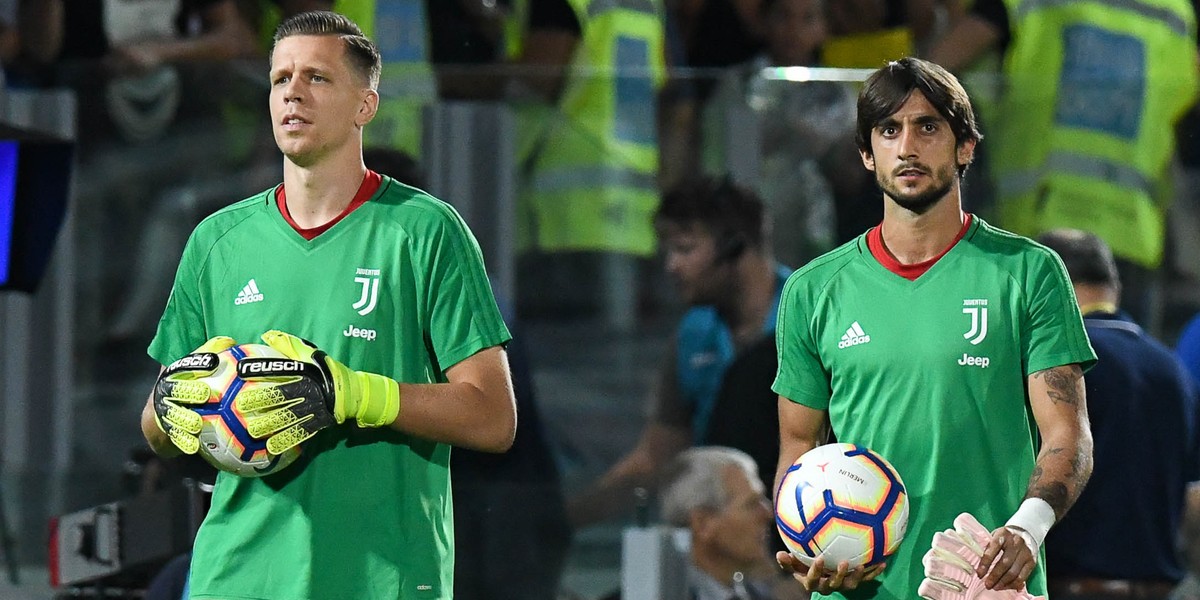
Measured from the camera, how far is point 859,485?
3.87 metres

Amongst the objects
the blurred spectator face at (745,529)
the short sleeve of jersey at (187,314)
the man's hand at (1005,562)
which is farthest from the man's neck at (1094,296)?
the short sleeve of jersey at (187,314)

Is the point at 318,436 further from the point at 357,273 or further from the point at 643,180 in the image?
the point at 643,180

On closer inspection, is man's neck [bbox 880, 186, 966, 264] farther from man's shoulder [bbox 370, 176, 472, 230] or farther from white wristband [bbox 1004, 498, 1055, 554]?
man's shoulder [bbox 370, 176, 472, 230]

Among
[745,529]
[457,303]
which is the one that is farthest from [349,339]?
[745,529]

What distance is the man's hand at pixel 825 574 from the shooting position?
388 centimetres

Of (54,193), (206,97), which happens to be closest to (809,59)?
(206,97)

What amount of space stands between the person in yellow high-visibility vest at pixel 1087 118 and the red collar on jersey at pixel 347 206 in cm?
346

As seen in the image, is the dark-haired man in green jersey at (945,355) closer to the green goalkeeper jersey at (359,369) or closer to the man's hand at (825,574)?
the man's hand at (825,574)

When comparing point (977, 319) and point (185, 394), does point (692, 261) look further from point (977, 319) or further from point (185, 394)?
point (185, 394)

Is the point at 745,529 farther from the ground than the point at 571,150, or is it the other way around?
the point at 571,150

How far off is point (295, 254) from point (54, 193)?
6.54ft

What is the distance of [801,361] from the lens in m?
4.19

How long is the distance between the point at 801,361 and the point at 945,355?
0.34m

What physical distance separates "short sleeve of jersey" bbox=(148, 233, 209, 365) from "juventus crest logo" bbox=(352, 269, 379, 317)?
1.31 ft
